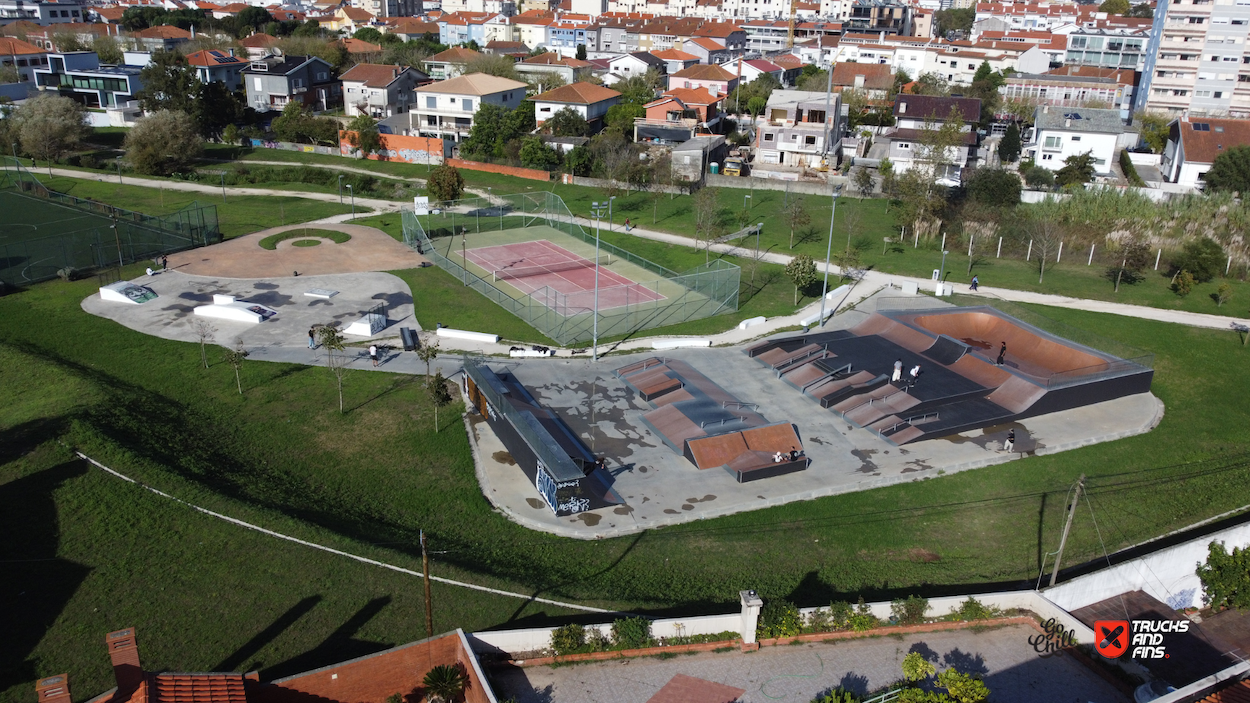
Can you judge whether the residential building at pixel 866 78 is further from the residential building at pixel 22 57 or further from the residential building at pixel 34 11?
the residential building at pixel 34 11

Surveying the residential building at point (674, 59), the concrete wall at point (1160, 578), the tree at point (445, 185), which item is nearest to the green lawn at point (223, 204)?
the tree at point (445, 185)

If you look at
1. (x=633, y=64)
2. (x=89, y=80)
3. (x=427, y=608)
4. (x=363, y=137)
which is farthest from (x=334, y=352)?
(x=633, y=64)

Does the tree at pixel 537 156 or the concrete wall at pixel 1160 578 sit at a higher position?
the tree at pixel 537 156

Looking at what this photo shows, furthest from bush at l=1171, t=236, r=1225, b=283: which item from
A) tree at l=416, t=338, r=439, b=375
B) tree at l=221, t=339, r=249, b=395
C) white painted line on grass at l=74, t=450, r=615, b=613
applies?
tree at l=221, t=339, r=249, b=395

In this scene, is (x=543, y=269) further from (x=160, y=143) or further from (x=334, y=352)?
(x=160, y=143)

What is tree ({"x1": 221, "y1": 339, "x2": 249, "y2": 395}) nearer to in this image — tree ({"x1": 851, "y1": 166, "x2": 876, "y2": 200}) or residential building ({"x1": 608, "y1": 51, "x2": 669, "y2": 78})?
tree ({"x1": 851, "y1": 166, "x2": 876, "y2": 200})

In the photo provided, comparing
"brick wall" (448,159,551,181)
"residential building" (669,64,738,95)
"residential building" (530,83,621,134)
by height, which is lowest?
"brick wall" (448,159,551,181)

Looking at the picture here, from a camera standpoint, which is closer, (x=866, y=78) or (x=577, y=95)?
(x=577, y=95)
